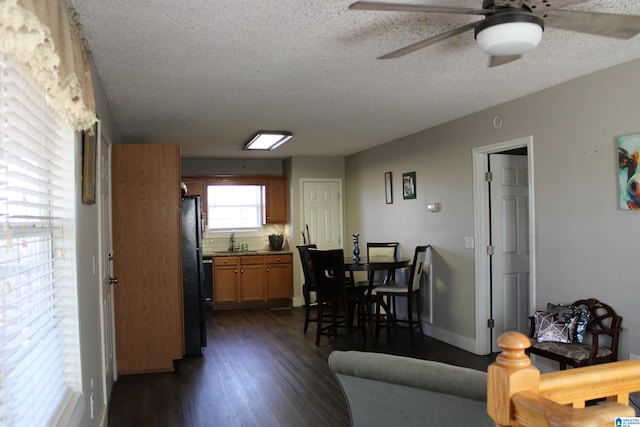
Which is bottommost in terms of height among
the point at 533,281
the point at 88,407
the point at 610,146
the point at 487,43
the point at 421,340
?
the point at 421,340

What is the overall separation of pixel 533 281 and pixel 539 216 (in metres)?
0.53

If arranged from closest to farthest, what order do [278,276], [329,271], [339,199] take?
1. [329,271]
2. [278,276]
3. [339,199]

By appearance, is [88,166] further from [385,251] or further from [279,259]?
[279,259]

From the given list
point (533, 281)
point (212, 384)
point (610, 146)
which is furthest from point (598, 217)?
point (212, 384)

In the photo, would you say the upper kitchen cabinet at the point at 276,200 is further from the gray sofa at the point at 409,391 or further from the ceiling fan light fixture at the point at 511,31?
the ceiling fan light fixture at the point at 511,31

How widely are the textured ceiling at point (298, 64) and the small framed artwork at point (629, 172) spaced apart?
54 centimetres

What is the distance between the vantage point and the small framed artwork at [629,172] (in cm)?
308

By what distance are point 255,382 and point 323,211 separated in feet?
13.0

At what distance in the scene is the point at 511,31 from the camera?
191cm

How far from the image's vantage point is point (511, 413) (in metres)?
0.95

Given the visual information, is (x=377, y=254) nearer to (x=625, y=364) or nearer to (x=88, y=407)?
(x=88, y=407)

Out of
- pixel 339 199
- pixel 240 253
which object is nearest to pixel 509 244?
pixel 339 199

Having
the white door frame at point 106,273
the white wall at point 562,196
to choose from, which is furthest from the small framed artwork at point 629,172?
the white door frame at point 106,273

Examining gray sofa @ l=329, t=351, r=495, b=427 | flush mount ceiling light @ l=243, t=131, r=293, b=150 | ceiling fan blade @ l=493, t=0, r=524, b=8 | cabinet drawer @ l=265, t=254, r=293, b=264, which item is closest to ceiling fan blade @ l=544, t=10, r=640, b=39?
ceiling fan blade @ l=493, t=0, r=524, b=8
